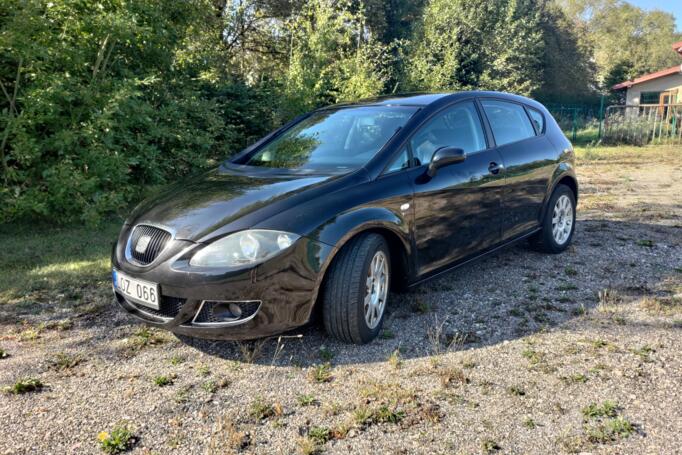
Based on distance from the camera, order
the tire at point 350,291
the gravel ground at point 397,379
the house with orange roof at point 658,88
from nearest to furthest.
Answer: the gravel ground at point 397,379, the tire at point 350,291, the house with orange roof at point 658,88

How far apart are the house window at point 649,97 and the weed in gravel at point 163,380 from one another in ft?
103

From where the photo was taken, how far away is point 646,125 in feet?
58.6

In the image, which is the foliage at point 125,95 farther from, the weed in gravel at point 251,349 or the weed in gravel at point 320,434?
the weed in gravel at point 320,434

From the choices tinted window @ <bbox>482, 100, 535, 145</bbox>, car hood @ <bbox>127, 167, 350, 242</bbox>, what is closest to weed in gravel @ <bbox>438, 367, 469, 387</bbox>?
car hood @ <bbox>127, 167, 350, 242</bbox>

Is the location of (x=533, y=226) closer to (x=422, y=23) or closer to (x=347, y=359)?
(x=347, y=359)

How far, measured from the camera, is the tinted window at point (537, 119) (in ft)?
17.7

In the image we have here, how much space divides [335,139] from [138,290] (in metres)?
1.85

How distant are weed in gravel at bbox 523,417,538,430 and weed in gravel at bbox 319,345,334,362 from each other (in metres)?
1.18

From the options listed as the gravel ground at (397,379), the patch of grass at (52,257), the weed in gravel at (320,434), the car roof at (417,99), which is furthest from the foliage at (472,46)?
the weed in gravel at (320,434)

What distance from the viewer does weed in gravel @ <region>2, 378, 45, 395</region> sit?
2.98 m

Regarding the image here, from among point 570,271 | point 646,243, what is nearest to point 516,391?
point 570,271

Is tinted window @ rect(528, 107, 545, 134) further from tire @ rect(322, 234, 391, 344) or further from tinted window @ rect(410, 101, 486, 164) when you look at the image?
tire @ rect(322, 234, 391, 344)

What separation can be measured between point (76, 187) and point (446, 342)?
473cm

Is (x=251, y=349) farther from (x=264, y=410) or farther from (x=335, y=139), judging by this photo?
(x=335, y=139)
